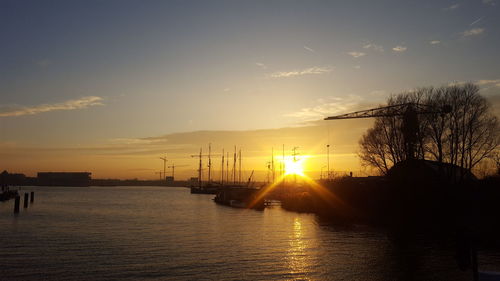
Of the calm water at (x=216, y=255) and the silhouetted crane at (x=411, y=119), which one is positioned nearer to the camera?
the calm water at (x=216, y=255)

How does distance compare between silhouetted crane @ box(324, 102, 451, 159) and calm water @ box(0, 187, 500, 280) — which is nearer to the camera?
Result: calm water @ box(0, 187, 500, 280)

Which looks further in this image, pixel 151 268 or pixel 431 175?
pixel 431 175

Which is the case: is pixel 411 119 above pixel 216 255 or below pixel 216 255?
above

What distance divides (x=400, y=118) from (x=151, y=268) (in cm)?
4896

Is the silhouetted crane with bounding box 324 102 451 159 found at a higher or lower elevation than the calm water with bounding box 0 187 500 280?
higher

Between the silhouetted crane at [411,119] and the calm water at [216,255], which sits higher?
the silhouetted crane at [411,119]

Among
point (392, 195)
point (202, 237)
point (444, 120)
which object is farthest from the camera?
point (392, 195)

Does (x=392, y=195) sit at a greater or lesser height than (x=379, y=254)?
greater

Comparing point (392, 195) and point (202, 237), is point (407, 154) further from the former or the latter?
Result: point (202, 237)

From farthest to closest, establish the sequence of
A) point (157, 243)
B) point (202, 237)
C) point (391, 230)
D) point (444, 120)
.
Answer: point (444, 120), point (391, 230), point (202, 237), point (157, 243)

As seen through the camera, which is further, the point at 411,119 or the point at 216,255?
the point at 411,119

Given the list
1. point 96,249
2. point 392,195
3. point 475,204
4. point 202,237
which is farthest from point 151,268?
point 392,195

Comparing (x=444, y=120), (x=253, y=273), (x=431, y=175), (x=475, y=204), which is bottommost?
(x=253, y=273)

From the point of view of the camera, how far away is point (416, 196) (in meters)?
64.0
